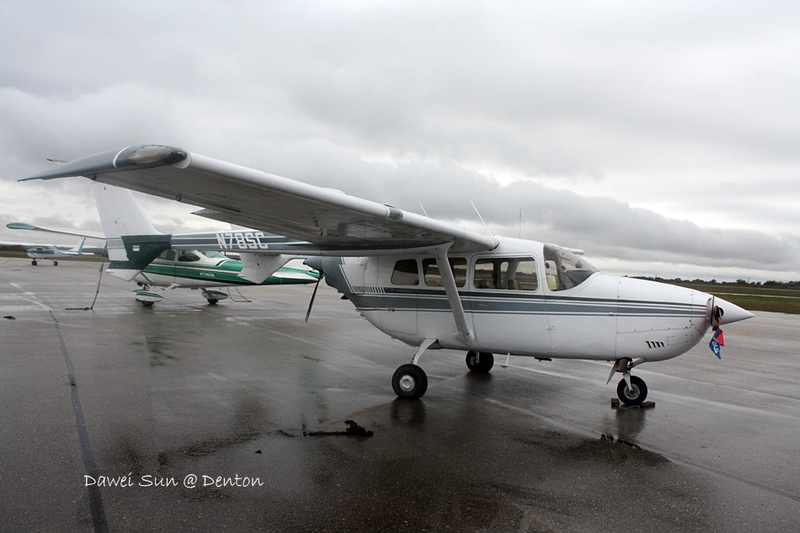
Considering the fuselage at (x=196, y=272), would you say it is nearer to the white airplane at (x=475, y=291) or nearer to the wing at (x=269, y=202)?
the white airplane at (x=475, y=291)

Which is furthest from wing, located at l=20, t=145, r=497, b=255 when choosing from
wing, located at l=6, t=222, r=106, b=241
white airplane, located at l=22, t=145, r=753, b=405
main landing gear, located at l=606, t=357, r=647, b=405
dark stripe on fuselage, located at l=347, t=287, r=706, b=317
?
wing, located at l=6, t=222, r=106, b=241

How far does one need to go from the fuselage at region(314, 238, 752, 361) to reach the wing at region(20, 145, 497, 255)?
484mm

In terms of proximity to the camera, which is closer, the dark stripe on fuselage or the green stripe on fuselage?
the dark stripe on fuselage

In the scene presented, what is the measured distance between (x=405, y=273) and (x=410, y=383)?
1680 mm

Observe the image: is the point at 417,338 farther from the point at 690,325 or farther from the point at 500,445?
the point at 690,325

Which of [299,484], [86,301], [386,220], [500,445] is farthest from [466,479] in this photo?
[86,301]

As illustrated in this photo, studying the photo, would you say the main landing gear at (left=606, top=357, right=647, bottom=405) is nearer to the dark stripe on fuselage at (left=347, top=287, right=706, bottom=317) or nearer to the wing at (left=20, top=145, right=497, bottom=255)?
the dark stripe on fuselage at (left=347, top=287, right=706, bottom=317)

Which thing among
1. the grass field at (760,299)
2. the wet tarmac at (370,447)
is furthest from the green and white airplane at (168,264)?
the grass field at (760,299)

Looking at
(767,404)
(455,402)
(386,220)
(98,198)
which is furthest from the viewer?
(98,198)

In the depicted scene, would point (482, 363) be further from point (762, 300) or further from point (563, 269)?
point (762, 300)

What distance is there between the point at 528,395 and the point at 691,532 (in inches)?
146

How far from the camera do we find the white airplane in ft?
16.6

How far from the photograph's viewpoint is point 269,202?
458cm

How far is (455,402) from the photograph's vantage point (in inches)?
251
